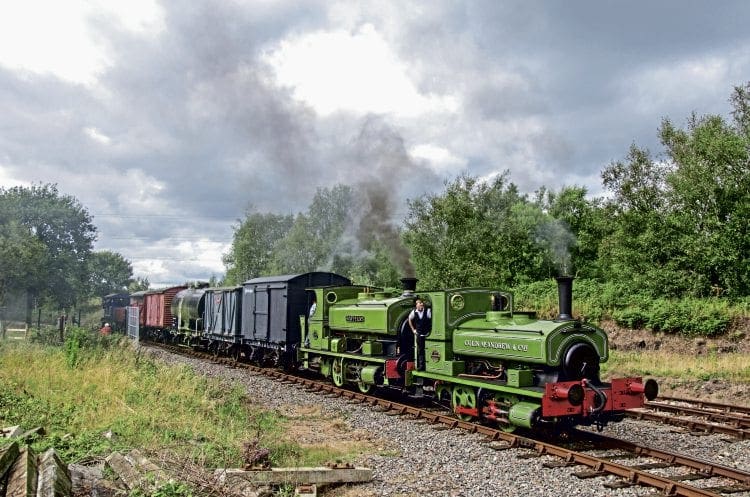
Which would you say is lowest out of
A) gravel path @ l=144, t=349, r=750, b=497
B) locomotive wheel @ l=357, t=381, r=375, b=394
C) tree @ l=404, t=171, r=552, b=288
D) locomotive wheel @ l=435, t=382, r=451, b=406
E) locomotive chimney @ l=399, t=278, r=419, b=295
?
gravel path @ l=144, t=349, r=750, b=497

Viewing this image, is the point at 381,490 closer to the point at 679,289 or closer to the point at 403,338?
the point at 403,338

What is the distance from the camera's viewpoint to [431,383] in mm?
13023

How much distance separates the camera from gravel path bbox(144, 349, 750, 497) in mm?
7633

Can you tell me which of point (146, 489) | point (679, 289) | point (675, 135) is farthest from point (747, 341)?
point (146, 489)

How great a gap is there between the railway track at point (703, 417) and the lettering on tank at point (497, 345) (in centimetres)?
355

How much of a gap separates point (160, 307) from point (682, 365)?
87.6 feet

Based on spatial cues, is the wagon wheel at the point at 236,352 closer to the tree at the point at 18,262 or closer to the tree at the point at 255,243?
the tree at the point at 18,262

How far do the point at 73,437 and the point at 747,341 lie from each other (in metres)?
20.2

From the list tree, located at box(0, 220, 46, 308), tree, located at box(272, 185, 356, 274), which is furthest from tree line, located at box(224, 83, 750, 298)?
tree, located at box(0, 220, 46, 308)

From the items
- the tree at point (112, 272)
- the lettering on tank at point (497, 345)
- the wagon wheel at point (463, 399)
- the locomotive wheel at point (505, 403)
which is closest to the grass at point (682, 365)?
the wagon wheel at point (463, 399)

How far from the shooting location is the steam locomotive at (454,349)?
9.77 meters

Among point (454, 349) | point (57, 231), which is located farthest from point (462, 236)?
point (57, 231)

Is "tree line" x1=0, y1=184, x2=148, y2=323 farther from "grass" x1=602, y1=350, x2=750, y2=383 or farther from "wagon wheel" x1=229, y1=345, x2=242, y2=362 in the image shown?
"grass" x1=602, y1=350, x2=750, y2=383

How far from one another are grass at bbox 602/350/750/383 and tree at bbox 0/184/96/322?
1927 inches
